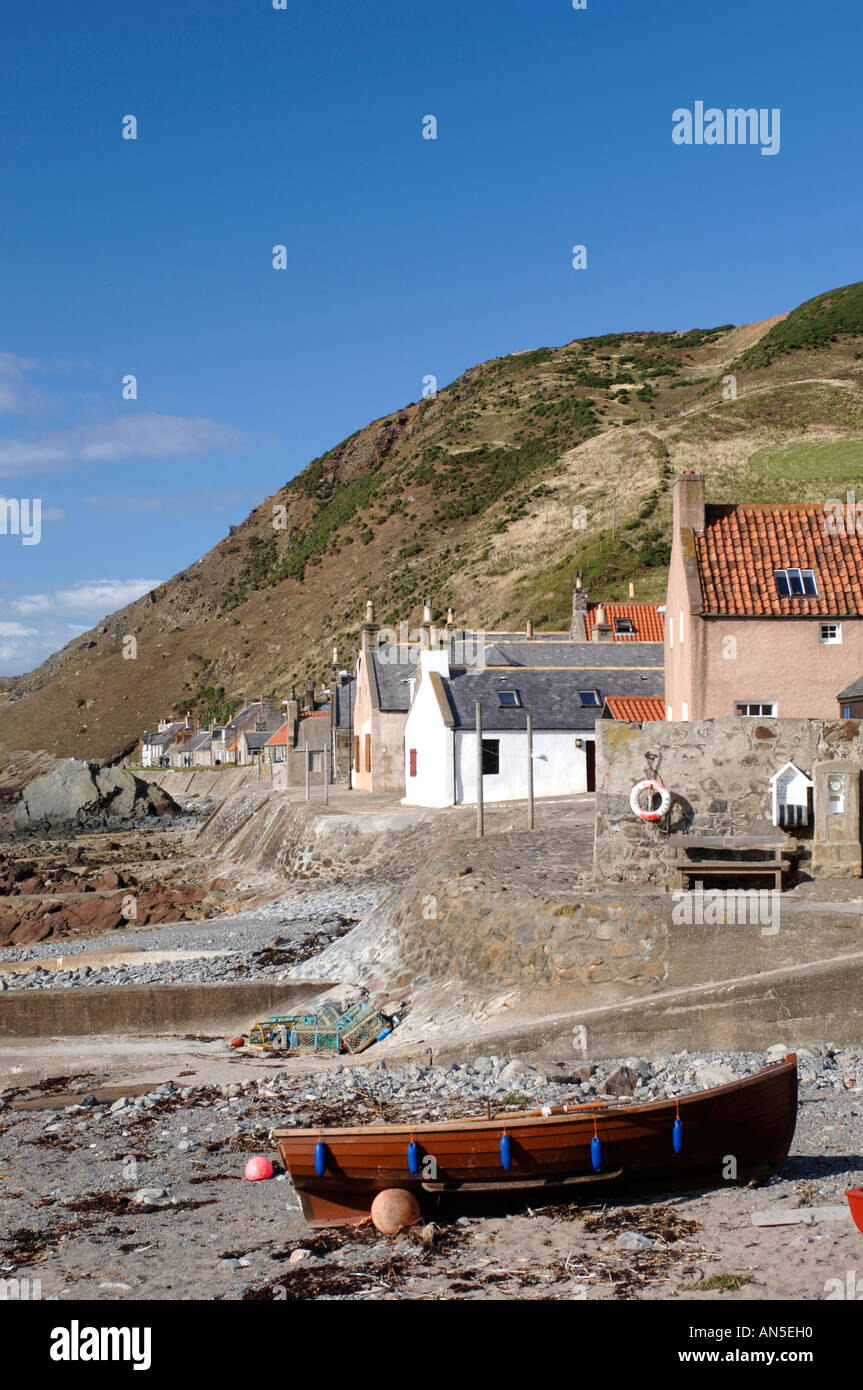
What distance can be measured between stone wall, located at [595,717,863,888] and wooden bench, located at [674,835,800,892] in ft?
0.83

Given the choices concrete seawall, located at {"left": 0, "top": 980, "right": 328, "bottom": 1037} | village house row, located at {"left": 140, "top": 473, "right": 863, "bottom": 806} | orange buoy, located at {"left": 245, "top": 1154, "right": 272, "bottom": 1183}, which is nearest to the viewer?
orange buoy, located at {"left": 245, "top": 1154, "right": 272, "bottom": 1183}

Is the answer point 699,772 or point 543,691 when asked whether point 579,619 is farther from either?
point 699,772

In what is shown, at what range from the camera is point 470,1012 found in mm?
18156

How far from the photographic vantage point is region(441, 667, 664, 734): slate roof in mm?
38531

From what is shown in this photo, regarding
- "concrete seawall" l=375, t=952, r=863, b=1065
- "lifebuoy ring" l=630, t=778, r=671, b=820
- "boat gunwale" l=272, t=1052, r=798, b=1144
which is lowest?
"concrete seawall" l=375, t=952, r=863, b=1065

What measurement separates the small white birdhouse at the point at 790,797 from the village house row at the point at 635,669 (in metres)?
8.39

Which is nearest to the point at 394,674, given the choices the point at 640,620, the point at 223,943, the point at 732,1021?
the point at 640,620

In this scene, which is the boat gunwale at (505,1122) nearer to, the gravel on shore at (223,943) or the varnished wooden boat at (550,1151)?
the varnished wooden boat at (550,1151)

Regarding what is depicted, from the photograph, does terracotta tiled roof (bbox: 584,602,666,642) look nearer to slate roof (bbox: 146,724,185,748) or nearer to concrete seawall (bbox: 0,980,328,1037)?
concrete seawall (bbox: 0,980,328,1037)

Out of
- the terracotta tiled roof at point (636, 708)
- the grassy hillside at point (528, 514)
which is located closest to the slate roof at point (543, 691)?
the terracotta tiled roof at point (636, 708)

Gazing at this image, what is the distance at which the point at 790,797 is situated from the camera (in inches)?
735

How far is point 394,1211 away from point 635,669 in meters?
32.7

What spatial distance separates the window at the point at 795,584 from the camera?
100ft

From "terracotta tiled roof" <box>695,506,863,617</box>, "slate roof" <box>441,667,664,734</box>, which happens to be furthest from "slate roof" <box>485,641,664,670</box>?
"terracotta tiled roof" <box>695,506,863,617</box>
